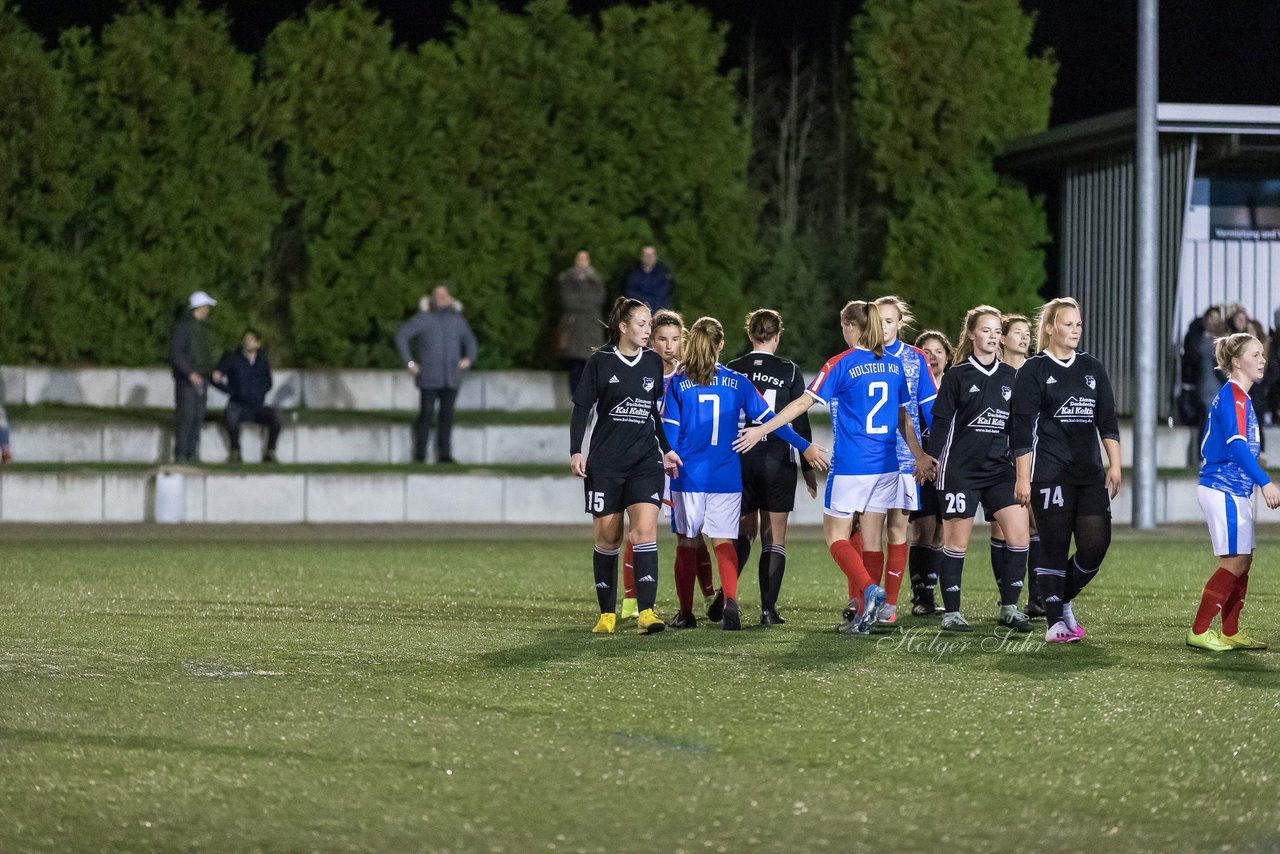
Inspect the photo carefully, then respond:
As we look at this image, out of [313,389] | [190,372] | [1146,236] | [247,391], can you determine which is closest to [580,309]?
[313,389]

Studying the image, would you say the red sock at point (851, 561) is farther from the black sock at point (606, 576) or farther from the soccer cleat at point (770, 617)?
the black sock at point (606, 576)

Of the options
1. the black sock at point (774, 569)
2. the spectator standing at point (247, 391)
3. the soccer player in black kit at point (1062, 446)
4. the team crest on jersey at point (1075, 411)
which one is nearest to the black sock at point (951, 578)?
the soccer player in black kit at point (1062, 446)

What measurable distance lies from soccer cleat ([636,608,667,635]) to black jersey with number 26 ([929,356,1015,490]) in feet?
5.52

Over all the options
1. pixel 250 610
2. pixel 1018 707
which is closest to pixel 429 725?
pixel 1018 707

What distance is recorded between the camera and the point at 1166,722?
732 centimetres

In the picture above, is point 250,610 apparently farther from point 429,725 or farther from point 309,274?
point 309,274

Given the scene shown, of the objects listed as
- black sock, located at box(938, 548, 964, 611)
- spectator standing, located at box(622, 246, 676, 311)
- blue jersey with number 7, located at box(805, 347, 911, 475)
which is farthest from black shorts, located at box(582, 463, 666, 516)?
spectator standing, located at box(622, 246, 676, 311)

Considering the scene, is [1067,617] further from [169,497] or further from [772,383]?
[169,497]

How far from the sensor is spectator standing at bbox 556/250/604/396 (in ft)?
74.0

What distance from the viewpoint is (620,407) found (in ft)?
33.2

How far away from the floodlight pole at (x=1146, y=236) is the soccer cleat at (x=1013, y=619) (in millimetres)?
8832

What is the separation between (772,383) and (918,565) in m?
1.69

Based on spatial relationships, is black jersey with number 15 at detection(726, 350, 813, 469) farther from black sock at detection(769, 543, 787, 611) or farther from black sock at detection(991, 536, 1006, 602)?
black sock at detection(991, 536, 1006, 602)

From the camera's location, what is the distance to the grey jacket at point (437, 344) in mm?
21047
